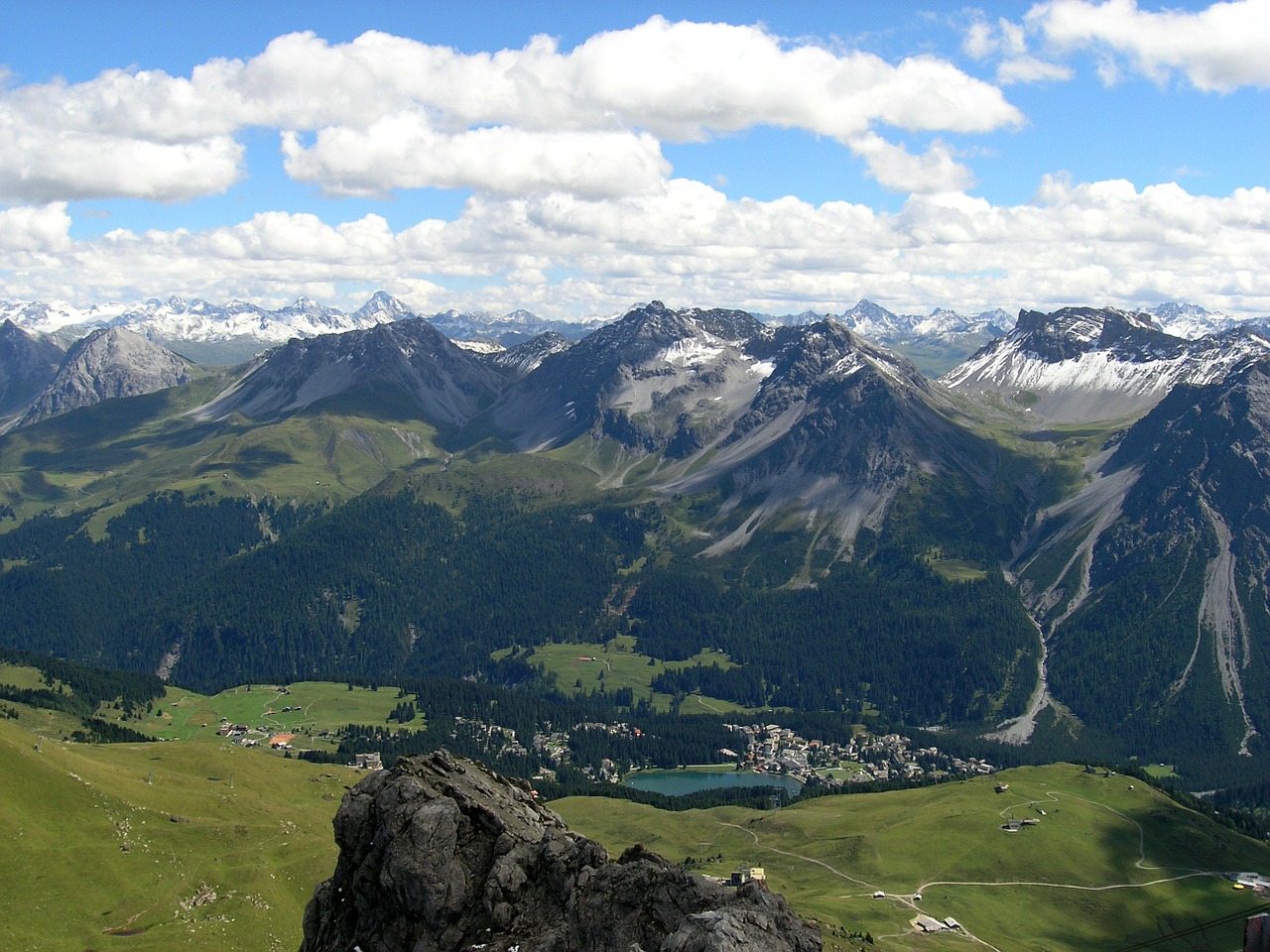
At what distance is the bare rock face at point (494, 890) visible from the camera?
4969 centimetres

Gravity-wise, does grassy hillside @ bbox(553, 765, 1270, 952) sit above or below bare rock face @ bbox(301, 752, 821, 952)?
below

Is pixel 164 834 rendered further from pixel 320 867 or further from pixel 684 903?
pixel 684 903

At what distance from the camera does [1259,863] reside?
19275 centimetres

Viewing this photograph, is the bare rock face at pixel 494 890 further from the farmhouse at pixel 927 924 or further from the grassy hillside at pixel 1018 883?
the farmhouse at pixel 927 924

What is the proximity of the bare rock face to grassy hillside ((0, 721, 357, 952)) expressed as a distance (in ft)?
199

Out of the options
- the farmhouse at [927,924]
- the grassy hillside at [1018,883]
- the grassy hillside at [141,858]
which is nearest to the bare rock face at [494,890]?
the grassy hillside at [141,858]

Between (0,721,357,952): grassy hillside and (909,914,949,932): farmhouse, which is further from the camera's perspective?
(909,914,949,932): farmhouse

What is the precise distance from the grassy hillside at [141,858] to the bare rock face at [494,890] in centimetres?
6069

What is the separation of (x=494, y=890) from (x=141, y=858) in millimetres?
89099

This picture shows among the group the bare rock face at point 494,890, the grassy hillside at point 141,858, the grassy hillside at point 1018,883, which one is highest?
the bare rock face at point 494,890

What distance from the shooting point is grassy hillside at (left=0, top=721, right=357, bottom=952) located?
10956 cm

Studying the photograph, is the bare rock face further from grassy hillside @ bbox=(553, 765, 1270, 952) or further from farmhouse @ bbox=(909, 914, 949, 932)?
farmhouse @ bbox=(909, 914, 949, 932)

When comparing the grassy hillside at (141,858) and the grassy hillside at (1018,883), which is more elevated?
the grassy hillside at (141,858)

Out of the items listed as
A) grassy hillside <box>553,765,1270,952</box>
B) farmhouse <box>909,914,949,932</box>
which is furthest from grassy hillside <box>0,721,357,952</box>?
farmhouse <box>909,914,949,932</box>
